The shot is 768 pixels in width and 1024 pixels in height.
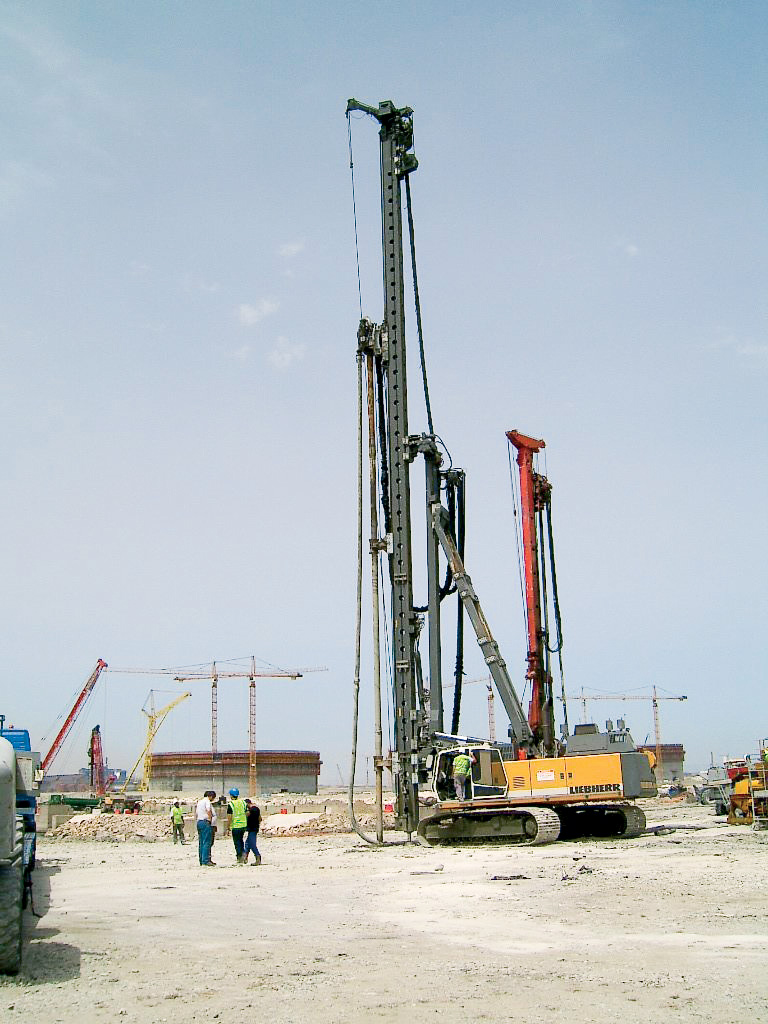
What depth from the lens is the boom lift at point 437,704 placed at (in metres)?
24.4

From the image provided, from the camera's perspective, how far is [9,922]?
27.8 feet

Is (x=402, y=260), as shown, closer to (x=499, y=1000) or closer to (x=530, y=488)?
(x=530, y=488)

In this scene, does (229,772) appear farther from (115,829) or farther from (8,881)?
(8,881)

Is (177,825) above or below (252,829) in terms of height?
below

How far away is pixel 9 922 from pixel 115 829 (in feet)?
111

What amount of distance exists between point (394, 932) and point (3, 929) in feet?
14.3

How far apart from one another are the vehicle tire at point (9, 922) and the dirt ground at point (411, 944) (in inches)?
6.9

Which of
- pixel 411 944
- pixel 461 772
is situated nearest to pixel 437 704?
pixel 461 772

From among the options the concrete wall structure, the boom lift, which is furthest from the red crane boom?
the boom lift

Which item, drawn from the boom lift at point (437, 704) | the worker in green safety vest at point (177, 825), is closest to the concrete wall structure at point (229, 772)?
the worker in green safety vest at point (177, 825)

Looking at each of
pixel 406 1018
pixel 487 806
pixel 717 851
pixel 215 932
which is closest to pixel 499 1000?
pixel 406 1018

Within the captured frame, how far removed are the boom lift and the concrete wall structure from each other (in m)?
88.9

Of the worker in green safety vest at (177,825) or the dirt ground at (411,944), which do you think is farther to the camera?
the worker in green safety vest at (177,825)

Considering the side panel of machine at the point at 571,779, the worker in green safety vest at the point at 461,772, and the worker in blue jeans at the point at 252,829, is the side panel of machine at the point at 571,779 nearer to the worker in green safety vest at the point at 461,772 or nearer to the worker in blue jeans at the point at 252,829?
the worker in green safety vest at the point at 461,772
